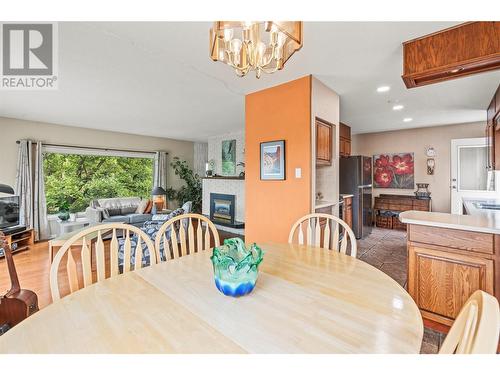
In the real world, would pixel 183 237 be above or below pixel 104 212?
above

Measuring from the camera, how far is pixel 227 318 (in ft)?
2.74

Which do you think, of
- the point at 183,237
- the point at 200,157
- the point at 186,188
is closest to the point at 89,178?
the point at 186,188

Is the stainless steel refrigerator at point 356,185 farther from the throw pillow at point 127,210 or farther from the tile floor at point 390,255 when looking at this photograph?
the throw pillow at point 127,210

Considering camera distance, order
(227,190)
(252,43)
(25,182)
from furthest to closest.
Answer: (227,190) < (25,182) < (252,43)

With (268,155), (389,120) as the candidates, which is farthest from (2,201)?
(389,120)

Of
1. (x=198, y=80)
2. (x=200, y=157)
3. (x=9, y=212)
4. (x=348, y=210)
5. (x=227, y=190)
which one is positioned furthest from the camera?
(x=200, y=157)

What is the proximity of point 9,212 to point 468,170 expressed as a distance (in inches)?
333

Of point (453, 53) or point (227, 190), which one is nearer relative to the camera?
point (453, 53)

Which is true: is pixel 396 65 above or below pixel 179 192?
above

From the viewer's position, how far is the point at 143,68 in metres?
2.48

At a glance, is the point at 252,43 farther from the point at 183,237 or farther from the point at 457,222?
the point at 457,222

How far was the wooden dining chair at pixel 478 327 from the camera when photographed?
1.60ft

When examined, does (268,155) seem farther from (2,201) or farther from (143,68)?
(2,201)
